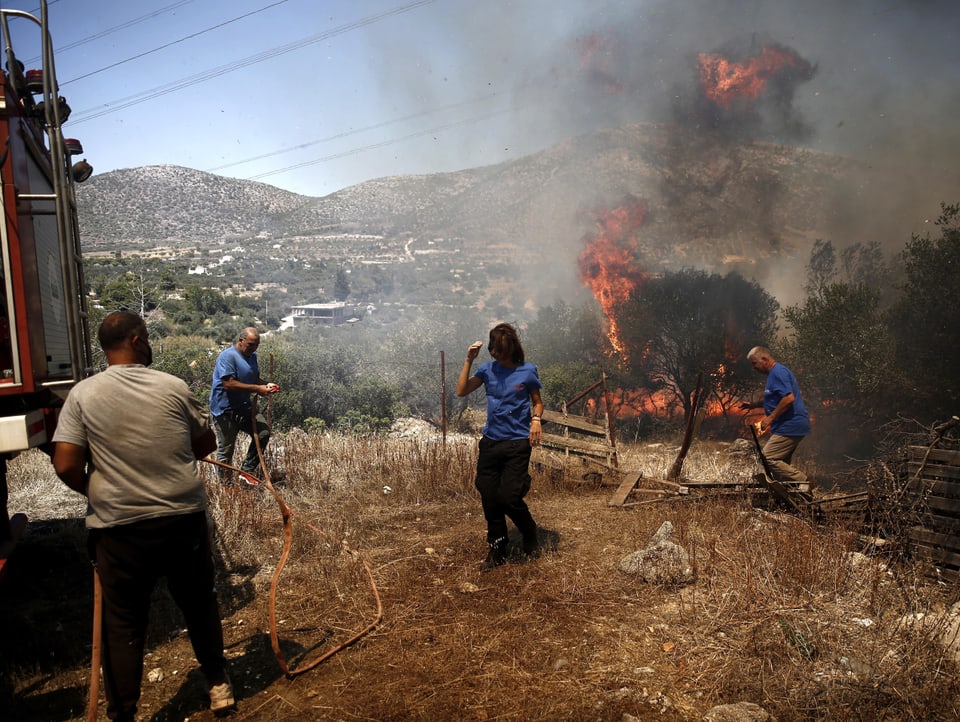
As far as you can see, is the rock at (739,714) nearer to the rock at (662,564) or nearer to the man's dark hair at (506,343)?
the rock at (662,564)

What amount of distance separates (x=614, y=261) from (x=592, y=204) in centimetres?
1949

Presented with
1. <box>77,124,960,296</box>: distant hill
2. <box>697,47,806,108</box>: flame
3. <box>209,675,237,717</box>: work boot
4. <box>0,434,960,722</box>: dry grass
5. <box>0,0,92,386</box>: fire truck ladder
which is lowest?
<box>0,434,960,722</box>: dry grass

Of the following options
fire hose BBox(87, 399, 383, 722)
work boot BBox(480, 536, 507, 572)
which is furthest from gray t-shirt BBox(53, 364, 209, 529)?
work boot BBox(480, 536, 507, 572)

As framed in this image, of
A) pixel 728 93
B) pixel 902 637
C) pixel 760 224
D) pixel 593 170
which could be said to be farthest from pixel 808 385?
pixel 593 170

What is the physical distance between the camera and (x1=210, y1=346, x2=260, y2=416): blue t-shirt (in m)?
7.17

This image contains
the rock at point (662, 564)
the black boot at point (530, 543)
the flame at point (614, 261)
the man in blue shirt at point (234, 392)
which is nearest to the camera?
the rock at point (662, 564)

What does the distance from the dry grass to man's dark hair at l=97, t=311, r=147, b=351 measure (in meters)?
2.02

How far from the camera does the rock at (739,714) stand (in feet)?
9.96

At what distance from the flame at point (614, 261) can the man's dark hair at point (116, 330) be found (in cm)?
1830

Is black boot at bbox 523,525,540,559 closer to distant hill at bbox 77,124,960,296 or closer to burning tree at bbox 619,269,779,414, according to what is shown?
burning tree at bbox 619,269,779,414

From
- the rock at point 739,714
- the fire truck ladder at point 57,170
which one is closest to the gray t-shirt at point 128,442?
the fire truck ladder at point 57,170

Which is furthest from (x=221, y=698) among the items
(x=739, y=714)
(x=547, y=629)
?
(x=739, y=714)

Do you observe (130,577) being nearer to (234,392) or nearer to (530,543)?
(530,543)

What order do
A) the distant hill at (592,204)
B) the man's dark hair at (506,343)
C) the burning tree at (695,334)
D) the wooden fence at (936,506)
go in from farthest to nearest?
1. the distant hill at (592,204)
2. the burning tree at (695,334)
3. the man's dark hair at (506,343)
4. the wooden fence at (936,506)
